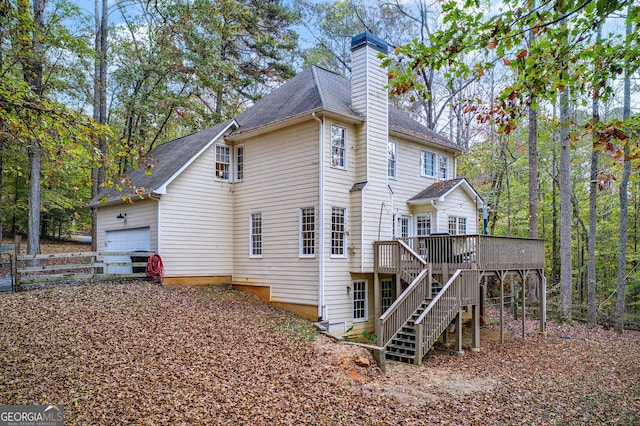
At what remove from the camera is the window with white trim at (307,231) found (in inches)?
508

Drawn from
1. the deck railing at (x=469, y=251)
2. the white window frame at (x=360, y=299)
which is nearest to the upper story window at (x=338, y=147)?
the deck railing at (x=469, y=251)

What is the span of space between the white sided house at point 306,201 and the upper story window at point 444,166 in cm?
109

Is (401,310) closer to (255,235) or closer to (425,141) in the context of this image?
(255,235)

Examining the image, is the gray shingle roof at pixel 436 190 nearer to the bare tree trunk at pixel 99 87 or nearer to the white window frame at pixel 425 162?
the white window frame at pixel 425 162

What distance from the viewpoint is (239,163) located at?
15.6 m

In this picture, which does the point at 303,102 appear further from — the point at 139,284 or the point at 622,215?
the point at 622,215

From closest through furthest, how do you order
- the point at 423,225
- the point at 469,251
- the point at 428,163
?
the point at 469,251 → the point at 423,225 → the point at 428,163

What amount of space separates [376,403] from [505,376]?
13.0ft

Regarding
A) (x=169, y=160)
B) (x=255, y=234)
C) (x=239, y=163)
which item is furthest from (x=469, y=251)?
(x=169, y=160)

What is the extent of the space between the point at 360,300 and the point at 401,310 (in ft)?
8.61

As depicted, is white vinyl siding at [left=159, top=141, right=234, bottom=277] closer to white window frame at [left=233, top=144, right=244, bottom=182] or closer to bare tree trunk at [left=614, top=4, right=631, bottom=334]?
white window frame at [left=233, top=144, right=244, bottom=182]

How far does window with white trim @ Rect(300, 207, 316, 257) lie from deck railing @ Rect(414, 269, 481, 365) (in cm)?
392

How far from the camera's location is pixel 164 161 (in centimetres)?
1652

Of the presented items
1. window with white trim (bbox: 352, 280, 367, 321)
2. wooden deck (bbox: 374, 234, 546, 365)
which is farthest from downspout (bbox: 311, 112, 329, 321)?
wooden deck (bbox: 374, 234, 546, 365)
